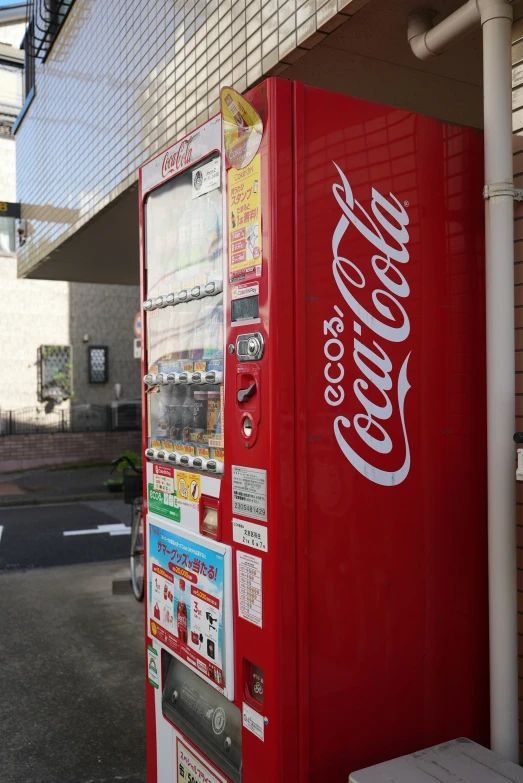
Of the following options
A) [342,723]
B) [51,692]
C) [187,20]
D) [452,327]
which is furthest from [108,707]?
[187,20]

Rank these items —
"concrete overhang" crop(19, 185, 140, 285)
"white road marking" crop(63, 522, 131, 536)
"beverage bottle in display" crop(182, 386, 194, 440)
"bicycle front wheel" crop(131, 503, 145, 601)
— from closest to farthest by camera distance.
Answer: "beverage bottle in display" crop(182, 386, 194, 440), "concrete overhang" crop(19, 185, 140, 285), "bicycle front wheel" crop(131, 503, 145, 601), "white road marking" crop(63, 522, 131, 536)

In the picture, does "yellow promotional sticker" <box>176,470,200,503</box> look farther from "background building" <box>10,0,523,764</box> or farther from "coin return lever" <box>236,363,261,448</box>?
"background building" <box>10,0,523,764</box>

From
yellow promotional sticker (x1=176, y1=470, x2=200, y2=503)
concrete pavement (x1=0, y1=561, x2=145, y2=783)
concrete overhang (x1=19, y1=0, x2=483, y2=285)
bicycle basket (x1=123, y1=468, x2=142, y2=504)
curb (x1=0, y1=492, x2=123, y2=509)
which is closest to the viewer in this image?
yellow promotional sticker (x1=176, y1=470, x2=200, y2=503)

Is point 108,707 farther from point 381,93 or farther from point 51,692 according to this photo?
point 381,93

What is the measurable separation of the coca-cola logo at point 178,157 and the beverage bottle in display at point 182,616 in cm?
172

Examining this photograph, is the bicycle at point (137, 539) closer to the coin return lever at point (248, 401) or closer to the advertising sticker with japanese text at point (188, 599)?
the advertising sticker with japanese text at point (188, 599)

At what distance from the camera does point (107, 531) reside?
33.2 feet

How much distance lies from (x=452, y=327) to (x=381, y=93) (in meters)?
1.73

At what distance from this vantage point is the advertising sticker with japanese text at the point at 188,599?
8.14ft

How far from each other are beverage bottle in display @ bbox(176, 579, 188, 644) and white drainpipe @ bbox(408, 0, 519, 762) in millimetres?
1191

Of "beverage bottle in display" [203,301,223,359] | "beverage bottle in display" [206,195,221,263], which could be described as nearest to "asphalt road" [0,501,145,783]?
"beverage bottle in display" [203,301,223,359]

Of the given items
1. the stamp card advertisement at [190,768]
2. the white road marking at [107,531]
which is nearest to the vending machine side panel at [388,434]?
the stamp card advertisement at [190,768]

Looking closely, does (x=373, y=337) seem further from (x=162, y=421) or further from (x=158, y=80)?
(x=158, y=80)

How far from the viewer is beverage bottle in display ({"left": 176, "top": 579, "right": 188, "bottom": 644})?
2.70 m
